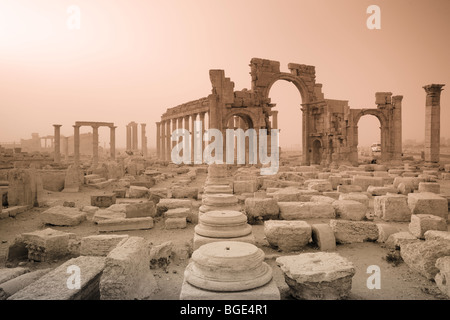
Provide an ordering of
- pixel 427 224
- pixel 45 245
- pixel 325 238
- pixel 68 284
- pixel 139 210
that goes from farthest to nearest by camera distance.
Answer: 1. pixel 139 210
2. pixel 427 224
3. pixel 325 238
4. pixel 45 245
5. pixel 68 284

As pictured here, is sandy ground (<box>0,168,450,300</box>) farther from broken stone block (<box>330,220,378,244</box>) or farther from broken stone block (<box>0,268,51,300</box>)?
broken stone block (<box>0,268,51,300</box>)

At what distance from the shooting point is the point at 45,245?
17.6 ft

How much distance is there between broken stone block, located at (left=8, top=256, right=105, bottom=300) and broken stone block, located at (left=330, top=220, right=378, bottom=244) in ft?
14.2

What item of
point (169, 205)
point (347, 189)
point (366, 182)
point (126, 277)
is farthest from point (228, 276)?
point (366, 182)

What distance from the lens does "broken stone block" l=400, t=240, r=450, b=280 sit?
14.5 feet

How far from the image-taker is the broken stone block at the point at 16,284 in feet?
12.0

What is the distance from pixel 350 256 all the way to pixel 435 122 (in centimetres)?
2359

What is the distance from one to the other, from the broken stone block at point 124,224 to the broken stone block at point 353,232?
4278 mm

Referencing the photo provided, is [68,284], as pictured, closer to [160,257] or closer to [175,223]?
[160,257]

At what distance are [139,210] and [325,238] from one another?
15.6 feet

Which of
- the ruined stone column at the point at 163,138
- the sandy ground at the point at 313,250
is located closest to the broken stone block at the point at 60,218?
the sandy ground at the point at 313,250

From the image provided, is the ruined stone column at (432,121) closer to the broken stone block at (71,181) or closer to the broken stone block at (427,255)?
the broken stone block at (427,255)
